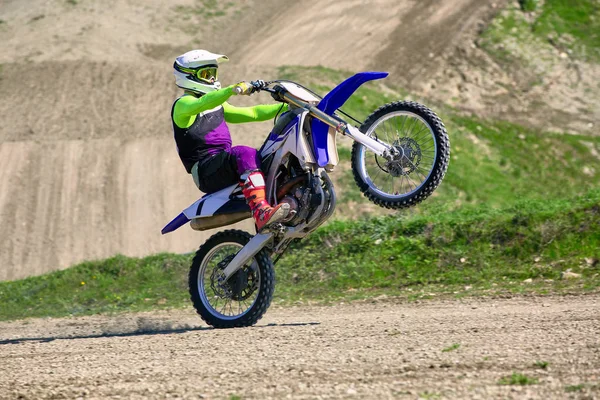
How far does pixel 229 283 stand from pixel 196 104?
1.80m

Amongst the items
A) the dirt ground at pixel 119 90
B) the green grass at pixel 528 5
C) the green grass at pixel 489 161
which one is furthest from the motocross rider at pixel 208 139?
the green grass at pixel 528 5

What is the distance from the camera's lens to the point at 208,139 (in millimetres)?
8609

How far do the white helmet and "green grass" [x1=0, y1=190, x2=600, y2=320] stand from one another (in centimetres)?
360

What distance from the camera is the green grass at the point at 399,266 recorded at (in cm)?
1073

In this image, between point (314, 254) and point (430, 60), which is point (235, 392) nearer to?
point (314, 254)

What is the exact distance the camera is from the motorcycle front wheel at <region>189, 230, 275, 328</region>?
8445 millimetres

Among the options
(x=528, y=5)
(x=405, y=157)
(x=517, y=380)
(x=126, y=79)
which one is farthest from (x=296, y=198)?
(x=528, y=5)

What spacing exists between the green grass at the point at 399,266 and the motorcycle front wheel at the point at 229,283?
7.93 feet

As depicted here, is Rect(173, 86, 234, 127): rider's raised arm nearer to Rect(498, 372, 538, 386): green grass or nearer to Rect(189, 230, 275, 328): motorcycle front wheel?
Rect(189, 230, 275, 328): motorcycle front wheel

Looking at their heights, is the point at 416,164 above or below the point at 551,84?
above

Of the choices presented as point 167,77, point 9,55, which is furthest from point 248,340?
point 9,55

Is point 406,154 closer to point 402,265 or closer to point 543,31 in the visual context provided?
point 402,265

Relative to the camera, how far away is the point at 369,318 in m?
8.38

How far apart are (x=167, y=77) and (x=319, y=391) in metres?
18.1
